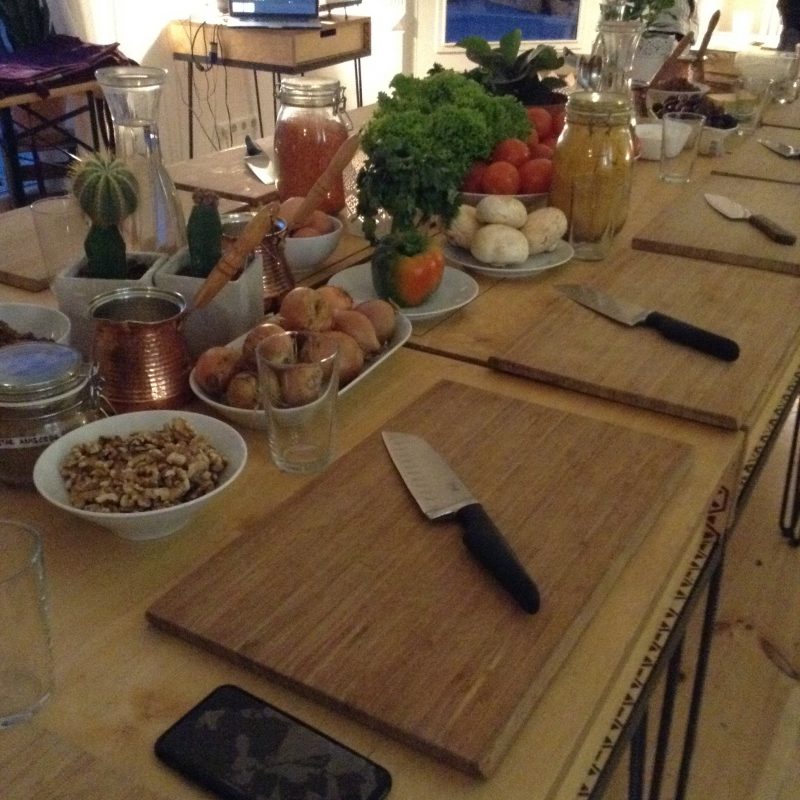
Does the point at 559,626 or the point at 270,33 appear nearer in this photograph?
the point at 559,626

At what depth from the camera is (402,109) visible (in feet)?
4.56

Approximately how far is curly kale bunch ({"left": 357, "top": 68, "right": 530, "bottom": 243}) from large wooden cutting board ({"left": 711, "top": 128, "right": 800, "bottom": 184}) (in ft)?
1.59

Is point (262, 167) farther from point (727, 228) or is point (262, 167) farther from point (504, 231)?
point (727, 228)

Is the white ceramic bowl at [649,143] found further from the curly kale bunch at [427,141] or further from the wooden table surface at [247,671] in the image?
the wooden table surface at [247,671]

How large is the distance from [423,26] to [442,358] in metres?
4.07

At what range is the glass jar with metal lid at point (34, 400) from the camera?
0.72m

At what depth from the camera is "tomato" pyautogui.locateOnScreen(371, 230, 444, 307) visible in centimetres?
105

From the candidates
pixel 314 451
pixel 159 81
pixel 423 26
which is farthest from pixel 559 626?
pixel 423 26

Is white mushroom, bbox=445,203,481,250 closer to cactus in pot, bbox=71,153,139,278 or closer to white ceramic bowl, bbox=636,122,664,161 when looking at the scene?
cactus in pot, bbox=71,153,139,278

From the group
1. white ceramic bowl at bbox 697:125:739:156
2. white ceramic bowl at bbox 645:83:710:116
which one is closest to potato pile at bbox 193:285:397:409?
white ceramic bowl at bbox 697:125:739:156

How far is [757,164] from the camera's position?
5.69 feet

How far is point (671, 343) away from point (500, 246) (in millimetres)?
281

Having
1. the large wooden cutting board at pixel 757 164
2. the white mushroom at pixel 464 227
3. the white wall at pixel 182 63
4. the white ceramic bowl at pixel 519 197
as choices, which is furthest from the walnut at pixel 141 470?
the white wall at pixel 182 63

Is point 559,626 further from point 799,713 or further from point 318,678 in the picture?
point 799,713
